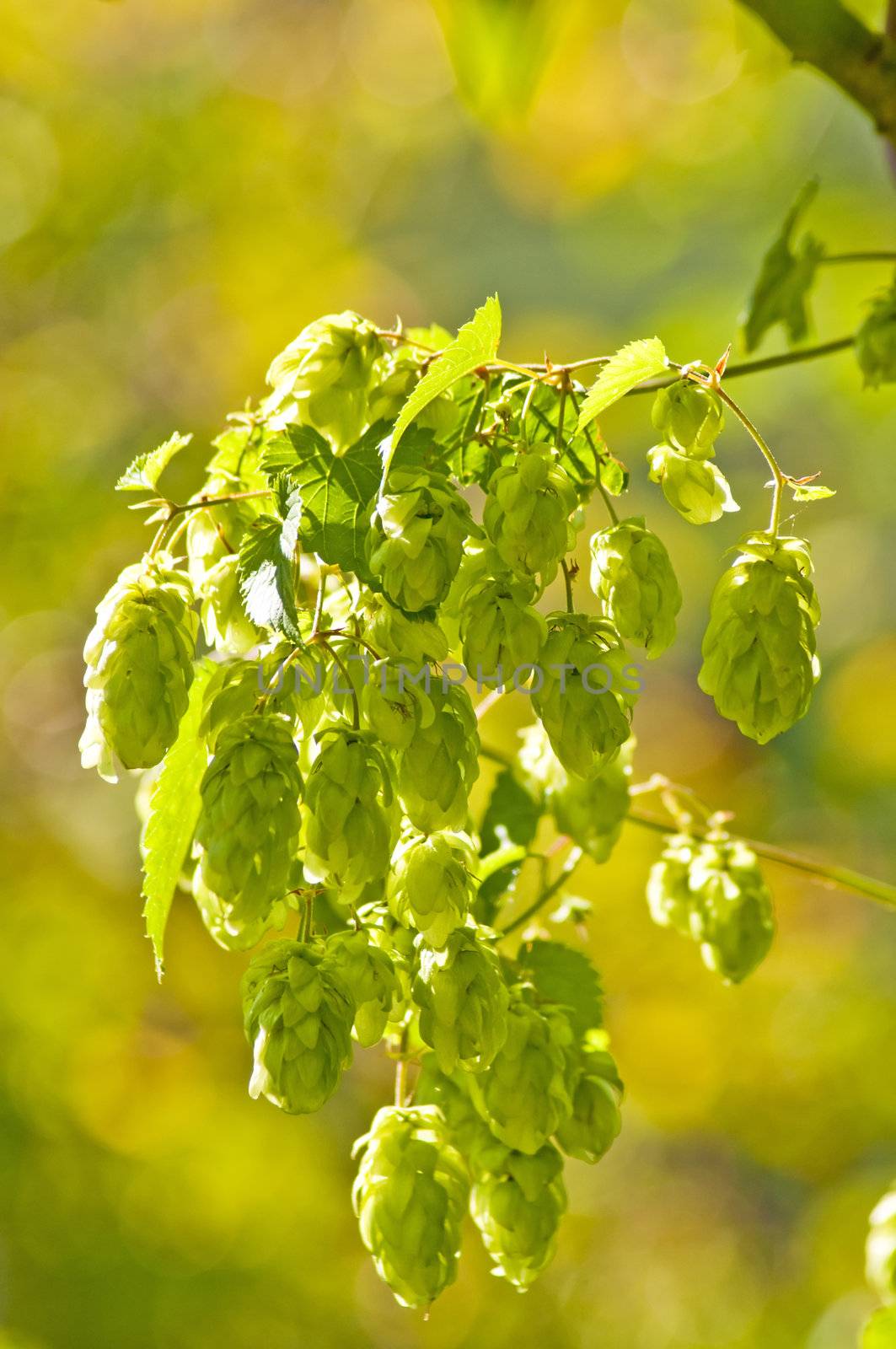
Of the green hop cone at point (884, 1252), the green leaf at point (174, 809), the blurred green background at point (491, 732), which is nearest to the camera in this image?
the green leaf at point (174, 809)

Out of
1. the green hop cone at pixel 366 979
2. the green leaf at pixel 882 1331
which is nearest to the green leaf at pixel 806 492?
the green hop cone at pixel 366 979

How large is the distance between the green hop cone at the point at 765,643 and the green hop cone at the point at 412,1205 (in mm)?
213

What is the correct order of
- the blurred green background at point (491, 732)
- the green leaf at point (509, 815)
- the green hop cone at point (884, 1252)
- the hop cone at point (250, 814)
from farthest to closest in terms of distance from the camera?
1. the blurred green background at point (491, 732)
2. the green hop cone at point (884, 1252)
3. the green leaf at point (509, 815)
4. the hop cone at point (250, 814)

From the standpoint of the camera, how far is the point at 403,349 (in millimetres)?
523

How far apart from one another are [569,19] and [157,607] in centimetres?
284

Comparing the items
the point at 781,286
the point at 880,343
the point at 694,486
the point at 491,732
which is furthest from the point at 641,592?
the point at 491,732

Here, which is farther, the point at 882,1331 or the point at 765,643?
the point at 882,1331

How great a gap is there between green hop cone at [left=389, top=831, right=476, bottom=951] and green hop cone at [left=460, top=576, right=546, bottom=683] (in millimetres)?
73

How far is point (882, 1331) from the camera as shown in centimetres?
69

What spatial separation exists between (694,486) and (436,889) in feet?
0.58

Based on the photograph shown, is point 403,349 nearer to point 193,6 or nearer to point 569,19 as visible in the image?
point 569,19

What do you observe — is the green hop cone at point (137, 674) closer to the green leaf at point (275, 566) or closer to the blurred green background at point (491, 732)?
the green leaf at point (275, 566)

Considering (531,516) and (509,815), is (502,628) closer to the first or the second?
(531,516)

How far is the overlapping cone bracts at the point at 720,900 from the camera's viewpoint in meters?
0.67
